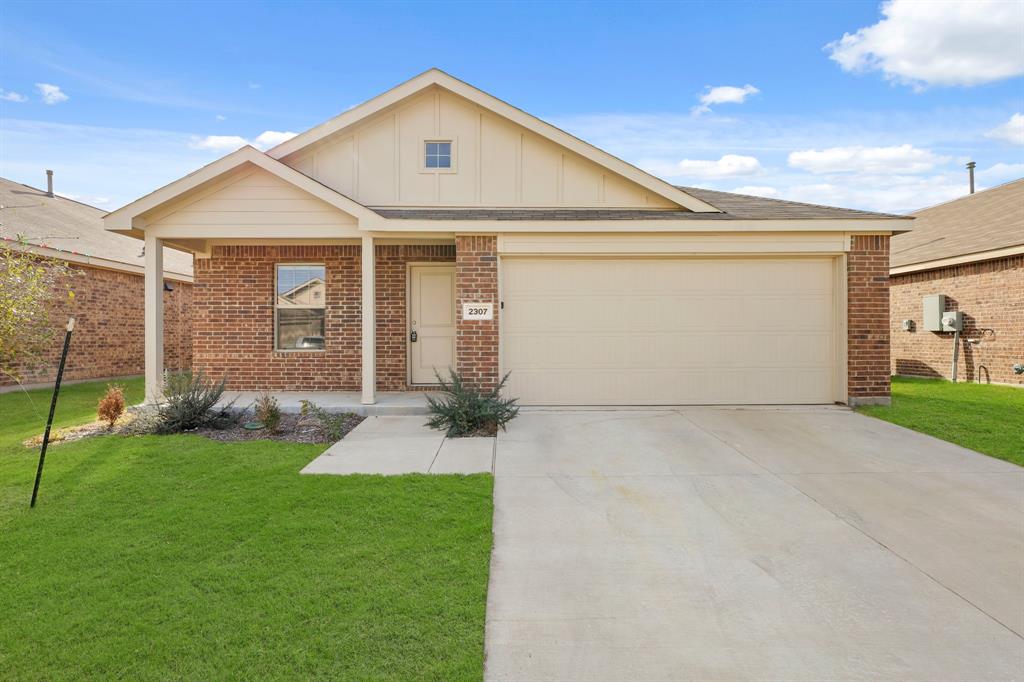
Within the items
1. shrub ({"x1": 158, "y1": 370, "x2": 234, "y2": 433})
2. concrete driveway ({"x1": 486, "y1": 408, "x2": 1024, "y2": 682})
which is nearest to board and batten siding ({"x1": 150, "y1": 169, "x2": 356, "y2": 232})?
shrub ({"x1": 158, "y1": 370, "x2": 234, "y2": 433})

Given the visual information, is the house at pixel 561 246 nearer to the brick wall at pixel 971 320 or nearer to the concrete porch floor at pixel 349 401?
the concrete porch floor at pixel 349 401

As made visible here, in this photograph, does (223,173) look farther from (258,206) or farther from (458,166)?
(458,166)

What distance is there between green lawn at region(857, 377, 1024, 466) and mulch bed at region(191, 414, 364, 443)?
8095 millimetres

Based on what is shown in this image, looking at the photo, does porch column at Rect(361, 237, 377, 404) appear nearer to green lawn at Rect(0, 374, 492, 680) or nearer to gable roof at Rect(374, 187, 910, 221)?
gable roof at Rect(374, 187, 910, 221)

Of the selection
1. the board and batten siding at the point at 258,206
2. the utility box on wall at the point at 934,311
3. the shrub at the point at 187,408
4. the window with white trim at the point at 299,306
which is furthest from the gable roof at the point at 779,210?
the shrub at the point at 187,408

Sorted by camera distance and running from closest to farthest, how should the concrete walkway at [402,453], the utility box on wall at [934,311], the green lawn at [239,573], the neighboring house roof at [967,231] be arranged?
1. the green lawn at [239,573]
2. the concrete walkway at [402,453]
3. the neighboring house roof at [967,231]
4. the utility box on wall at [934,311]

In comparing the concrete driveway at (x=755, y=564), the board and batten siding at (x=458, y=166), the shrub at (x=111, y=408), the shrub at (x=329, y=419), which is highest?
the board and batten siding at (x=458, y=166)

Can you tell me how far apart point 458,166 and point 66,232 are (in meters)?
11.3

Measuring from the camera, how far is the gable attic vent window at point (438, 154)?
9.37m

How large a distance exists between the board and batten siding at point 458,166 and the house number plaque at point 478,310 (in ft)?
7.03

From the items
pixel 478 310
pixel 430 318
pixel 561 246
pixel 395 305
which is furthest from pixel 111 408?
pixel 561 246

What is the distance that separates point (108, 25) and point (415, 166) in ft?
20.7

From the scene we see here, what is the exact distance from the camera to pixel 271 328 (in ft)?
32.2

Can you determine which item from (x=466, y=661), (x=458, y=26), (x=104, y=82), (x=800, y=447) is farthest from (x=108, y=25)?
(x=800, y=447)
